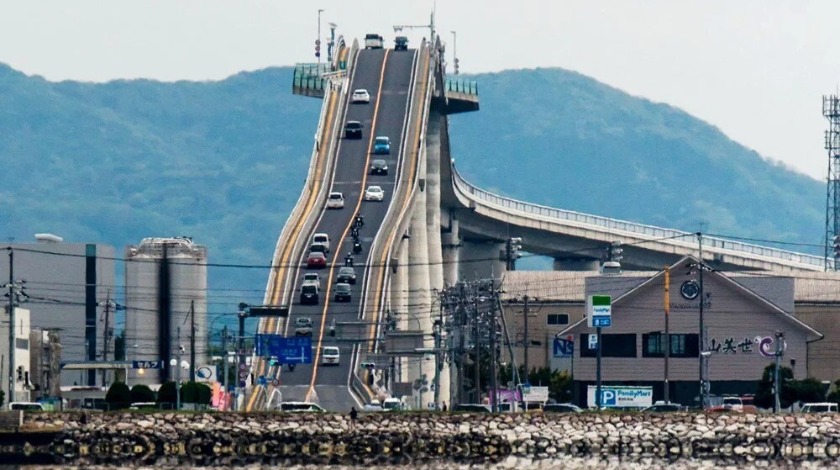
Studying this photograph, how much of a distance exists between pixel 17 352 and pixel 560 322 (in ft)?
126

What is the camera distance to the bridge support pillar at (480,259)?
612 feet

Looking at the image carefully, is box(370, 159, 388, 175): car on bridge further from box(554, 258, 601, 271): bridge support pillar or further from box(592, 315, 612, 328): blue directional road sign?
box(592, 315, 612, 328): blue directional road sign

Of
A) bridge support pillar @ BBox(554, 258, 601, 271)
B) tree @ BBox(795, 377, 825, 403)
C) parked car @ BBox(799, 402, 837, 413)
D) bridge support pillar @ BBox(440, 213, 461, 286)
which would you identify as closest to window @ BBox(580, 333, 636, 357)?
tree @ BBox(795, 377, 825, 403)

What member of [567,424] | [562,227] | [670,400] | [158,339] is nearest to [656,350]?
[670,400]

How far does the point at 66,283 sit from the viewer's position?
168 metres

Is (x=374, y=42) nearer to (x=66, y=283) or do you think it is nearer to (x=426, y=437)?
(x=66, y=283)

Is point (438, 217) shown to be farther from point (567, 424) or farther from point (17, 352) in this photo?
point (567, 424)

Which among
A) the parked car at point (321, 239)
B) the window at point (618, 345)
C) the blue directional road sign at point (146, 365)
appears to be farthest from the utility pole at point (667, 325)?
the parked car at point (321, 239)

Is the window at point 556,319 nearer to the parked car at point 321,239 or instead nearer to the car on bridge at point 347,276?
the car on bridge at point 347,276

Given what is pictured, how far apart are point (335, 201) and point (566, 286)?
22272 millimetres

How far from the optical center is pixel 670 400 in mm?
117500

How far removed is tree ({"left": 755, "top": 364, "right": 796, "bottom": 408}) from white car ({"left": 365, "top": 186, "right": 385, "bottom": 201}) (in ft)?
174

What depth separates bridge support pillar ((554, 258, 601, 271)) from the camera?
189m

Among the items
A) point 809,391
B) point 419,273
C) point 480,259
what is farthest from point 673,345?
point 480,259
